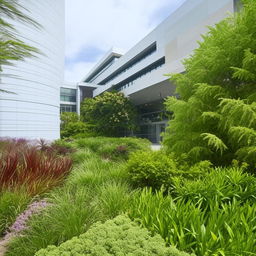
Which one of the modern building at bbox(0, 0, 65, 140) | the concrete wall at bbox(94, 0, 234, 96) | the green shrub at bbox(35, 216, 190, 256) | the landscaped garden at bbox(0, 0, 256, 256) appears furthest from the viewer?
the modern building at bbox(0, 0, 65, 140)

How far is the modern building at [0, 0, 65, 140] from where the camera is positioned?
16748 millimetres

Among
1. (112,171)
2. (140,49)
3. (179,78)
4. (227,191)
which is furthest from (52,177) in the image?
(140,49)

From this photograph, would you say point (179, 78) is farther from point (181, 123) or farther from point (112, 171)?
point (112, 171)

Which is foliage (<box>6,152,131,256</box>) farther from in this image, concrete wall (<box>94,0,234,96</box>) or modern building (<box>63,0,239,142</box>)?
concrete wall (<box>94,0,234,96</box>)

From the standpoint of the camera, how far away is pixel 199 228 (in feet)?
7.66

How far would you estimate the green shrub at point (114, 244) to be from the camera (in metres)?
1.95

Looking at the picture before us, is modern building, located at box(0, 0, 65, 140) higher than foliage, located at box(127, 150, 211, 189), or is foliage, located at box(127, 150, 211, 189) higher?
modern building, located at box(0, 0, 65, 140)

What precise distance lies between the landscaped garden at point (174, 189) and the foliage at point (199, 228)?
0.01 metres

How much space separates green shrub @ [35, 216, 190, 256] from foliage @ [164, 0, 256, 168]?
11.7 feet

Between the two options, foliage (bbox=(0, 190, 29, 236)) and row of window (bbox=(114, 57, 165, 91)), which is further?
row of window (bbox=(114, 57, 165, 91))

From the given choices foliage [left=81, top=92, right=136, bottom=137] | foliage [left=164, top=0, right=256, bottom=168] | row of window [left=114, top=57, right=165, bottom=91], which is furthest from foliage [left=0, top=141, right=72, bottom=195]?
foliage [left=81, top=92, right=136, bottom=137]

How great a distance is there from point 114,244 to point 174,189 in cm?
280

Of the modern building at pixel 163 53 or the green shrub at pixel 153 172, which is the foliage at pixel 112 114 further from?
the green shrub at pixel 153 172

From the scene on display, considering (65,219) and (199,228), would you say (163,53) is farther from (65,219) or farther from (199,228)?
(199,228)
